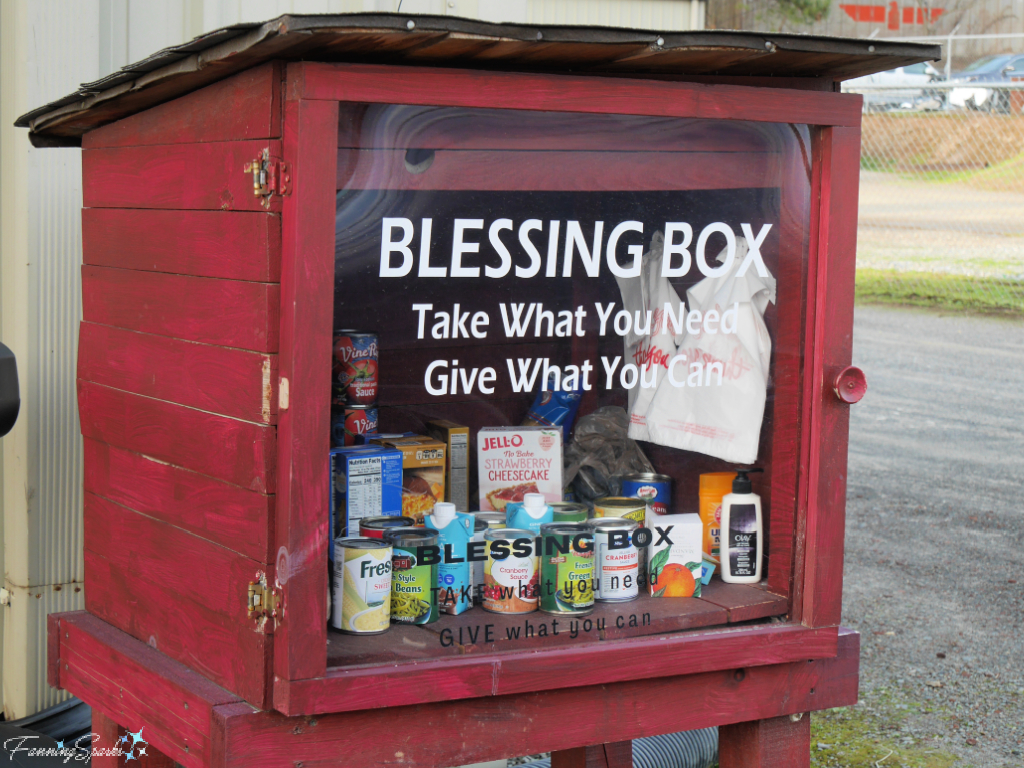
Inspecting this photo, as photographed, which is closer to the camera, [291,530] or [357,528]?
[291,530]

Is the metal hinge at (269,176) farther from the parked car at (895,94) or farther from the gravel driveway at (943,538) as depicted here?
the parked car at (895,94)

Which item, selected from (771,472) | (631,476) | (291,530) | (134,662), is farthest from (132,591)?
(771,472)

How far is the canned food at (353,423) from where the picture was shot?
→ 2.25m

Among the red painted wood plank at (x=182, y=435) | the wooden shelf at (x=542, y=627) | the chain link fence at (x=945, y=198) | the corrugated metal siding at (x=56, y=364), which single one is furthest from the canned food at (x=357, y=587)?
the chain link fence at (x=945, y=198)

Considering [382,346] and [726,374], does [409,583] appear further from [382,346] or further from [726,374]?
[726,374]

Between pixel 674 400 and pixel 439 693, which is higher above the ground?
pixel 674 400

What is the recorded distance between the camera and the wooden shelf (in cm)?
183

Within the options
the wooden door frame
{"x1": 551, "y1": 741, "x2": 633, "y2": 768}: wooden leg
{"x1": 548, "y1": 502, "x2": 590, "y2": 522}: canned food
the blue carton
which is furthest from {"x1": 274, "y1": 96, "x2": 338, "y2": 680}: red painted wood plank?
{"x1": 551, "y1": 741, "x2": 633, "y2": 768}: wooden leg

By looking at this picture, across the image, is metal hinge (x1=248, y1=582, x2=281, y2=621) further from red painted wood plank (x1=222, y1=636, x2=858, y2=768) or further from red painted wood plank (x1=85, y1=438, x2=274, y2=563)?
red painted wood plank (x1=222, y1=636, x2=858, y2=768)

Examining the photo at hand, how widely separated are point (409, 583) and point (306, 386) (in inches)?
19.1

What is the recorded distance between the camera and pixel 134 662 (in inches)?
77.4

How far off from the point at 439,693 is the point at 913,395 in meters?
8.08

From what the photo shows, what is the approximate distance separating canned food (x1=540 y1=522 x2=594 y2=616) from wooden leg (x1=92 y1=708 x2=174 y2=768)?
0.84 metres

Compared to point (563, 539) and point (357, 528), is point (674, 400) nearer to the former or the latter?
point (563, 539)
